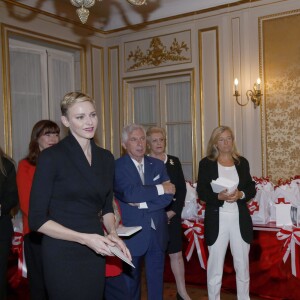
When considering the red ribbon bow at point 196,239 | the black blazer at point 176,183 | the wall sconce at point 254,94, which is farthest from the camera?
the wall sconce at point 254,94

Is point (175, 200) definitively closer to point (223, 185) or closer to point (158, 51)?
point (223, 185)

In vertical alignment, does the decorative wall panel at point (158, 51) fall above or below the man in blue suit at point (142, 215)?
above

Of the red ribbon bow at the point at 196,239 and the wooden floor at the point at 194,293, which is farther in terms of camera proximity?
the red ribbon bow at the point at 196,239

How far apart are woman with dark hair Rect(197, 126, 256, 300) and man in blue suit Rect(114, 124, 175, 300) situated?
1.56 feet

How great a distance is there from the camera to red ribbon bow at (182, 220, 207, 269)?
3715mm

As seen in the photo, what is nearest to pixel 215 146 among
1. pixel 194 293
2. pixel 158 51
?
pixel 194 293

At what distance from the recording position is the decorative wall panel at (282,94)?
14.3ft

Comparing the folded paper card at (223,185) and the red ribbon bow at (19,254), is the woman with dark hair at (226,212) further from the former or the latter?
the red ribbon bow at (19,254)

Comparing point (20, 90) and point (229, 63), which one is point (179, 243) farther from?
point (20, 90)

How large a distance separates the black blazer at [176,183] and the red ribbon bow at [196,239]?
16.8 inches

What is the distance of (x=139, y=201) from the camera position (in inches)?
106

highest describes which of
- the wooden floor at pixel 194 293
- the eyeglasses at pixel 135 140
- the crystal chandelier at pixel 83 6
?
the crystal chandelier at pixel 83 6

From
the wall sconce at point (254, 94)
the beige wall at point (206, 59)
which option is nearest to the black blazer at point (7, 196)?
the beige wall at point (206, 59)

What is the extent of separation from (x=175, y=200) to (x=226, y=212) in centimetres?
46
